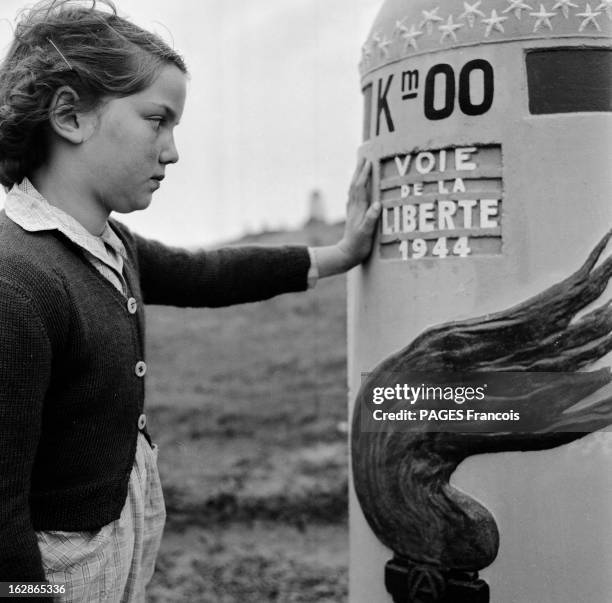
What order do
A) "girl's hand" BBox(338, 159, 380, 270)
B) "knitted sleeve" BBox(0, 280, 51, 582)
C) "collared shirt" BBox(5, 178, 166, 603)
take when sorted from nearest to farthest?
"knitted sleeve" BBox(0, 280, 51, 582), "collared shirt" BBox(5, 178, 166, 603), "girl's hand" BBox(338, 159, 380, 270)

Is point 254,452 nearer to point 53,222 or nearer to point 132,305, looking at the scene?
point 132,305

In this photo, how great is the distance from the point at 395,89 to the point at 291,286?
0.66 meters

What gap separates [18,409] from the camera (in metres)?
1.63

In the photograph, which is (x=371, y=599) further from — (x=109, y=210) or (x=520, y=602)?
(x=109, y=210)

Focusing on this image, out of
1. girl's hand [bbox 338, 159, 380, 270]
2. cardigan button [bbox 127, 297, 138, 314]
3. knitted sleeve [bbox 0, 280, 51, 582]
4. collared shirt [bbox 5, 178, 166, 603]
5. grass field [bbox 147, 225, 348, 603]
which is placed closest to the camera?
knitted sleeve [bbox 0, 280, 51, 582]

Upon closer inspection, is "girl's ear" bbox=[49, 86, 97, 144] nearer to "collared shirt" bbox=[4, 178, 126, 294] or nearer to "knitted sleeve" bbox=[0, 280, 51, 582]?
"collared shirt" bbox=[4, 178, 126, 294]

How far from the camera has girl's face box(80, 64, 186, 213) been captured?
6.16 feet

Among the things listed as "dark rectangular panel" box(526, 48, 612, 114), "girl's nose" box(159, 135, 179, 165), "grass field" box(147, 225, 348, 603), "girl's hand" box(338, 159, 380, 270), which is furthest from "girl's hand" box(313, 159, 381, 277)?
"grass field" box(147, 225, 348, 603)

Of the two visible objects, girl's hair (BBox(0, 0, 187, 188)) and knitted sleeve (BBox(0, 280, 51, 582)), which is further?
girl's hair (BBox(0, 0, 187, 188))

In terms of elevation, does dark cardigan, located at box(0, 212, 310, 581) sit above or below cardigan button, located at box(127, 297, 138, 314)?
below

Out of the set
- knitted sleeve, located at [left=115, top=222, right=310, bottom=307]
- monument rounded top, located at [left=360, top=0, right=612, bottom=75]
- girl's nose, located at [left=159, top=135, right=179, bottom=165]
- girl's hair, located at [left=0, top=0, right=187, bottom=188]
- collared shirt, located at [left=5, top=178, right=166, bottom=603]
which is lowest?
collared shirt, located at [left=5, top=178, right=166, bottom=603]

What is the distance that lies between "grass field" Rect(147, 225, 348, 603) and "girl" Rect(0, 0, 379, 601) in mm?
2164

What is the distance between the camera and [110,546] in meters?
1.88

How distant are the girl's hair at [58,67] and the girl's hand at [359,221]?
0.71 meters
